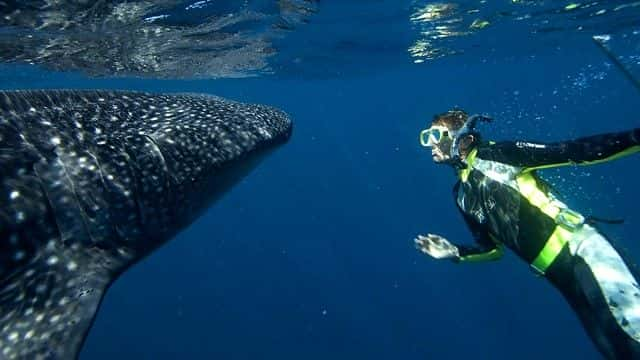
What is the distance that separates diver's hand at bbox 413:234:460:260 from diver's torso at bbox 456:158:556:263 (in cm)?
45

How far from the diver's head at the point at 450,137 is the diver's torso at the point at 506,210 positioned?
0.77ft

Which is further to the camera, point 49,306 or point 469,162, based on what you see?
point 469,162

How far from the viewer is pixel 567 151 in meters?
4.56

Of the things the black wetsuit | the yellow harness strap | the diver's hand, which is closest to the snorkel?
the black wetsuit

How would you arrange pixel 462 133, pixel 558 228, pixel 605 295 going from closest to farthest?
pixel 605 295, pixel 558 228, pixel 462 133

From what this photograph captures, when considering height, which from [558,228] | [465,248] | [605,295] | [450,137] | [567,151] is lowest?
[465,248]

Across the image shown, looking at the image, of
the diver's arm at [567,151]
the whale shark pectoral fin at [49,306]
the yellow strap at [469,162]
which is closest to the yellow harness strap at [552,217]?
the diver's arm at [567,151]

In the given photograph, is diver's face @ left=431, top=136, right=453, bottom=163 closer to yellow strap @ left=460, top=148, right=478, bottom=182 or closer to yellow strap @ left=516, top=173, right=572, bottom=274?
yellow strap @ left=460, top=148, right=478, bottom=182

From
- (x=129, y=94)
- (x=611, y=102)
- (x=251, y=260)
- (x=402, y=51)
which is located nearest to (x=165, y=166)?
(x=129, y=94)

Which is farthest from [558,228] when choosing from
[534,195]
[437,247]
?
[437,247]

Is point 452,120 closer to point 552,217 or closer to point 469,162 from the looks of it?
point 469,162

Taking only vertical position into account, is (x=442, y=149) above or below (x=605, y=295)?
above

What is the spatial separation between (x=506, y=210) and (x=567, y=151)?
95 cm

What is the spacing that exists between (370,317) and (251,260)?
26.6 meters
